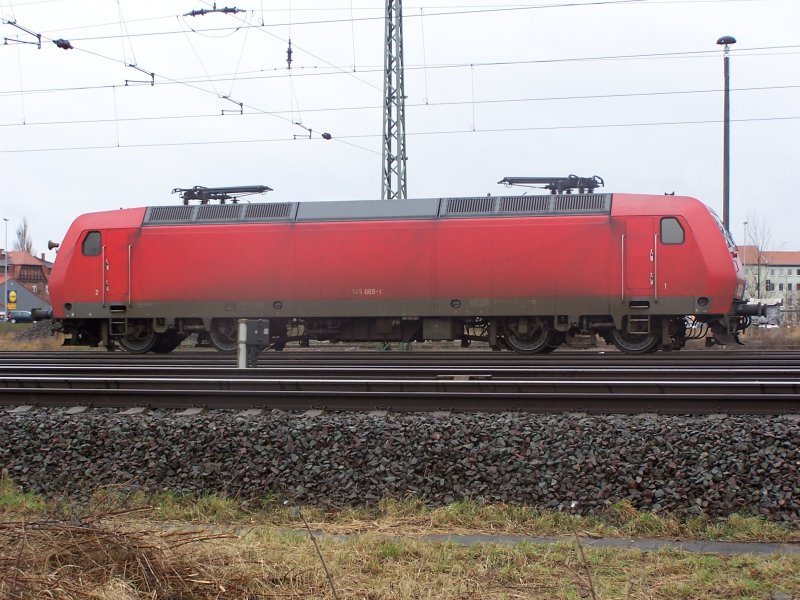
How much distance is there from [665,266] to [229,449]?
34.4 feet

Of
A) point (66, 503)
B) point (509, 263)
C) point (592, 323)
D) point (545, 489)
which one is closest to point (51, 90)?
point (509, 263)

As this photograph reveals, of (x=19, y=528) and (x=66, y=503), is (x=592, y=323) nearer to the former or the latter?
(x=66, y=503)

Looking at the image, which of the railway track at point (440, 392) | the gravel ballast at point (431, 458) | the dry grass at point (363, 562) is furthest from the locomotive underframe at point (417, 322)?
the dry grass at point (363, 562)

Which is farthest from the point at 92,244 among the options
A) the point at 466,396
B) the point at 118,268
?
the point at 466,396

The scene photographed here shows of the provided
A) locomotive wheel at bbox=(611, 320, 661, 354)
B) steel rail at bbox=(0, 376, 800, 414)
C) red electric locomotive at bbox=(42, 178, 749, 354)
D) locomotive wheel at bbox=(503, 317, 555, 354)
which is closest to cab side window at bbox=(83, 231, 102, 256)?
red electric locomotive at bbox=(42, 178, 749, 354)

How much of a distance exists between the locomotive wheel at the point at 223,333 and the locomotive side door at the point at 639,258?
7.83 metres

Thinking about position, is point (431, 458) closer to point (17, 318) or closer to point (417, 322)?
point (417, 322)

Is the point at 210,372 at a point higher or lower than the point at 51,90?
lower

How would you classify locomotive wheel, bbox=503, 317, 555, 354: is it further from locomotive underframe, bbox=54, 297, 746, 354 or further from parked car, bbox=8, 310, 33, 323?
parked car, bbox=8, 310, 33, 323

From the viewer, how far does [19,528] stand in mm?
4059

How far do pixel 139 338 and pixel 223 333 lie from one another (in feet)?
6.72

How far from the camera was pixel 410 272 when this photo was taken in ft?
51.4

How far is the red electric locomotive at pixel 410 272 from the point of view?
586 inches

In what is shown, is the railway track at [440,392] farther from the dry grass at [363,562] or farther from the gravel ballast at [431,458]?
the dry grass at [363,562]
